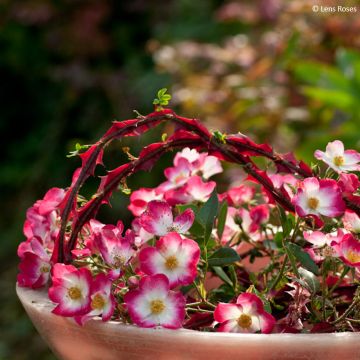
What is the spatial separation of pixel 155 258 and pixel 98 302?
6 centimetres

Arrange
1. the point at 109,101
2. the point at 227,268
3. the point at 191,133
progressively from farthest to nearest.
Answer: the point at 109,101 → the point at 227,268 → the point at 191,133

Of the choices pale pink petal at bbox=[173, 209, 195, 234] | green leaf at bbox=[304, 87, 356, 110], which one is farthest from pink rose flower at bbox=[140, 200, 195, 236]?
green leaf at bbox=[304, 87, 356, 110]

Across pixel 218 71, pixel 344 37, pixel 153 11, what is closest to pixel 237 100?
pixel 218 71

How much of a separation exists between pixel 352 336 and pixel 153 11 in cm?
328

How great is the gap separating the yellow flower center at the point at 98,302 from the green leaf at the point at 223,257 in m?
0.12

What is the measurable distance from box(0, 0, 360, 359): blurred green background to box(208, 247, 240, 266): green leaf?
133 centimetres

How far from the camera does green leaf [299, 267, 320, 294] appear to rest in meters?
0.71

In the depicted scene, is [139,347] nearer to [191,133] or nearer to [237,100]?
[191,133]

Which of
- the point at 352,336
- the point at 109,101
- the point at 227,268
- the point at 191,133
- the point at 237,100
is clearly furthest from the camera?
the point at 109,101

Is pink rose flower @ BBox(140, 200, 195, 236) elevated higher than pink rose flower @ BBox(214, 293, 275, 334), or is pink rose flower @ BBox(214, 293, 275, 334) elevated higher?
pink rose flower @ BBox(140, 200, 195, 236)

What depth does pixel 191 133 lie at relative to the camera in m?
0.76

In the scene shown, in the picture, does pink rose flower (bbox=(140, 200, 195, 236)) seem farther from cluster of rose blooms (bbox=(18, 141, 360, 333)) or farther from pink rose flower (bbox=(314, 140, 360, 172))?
pink rose flower (bbox=(314, 140, 360, 172))

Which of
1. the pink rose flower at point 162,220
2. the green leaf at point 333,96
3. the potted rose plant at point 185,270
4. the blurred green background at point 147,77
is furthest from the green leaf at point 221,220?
the green leaf at point 333,96

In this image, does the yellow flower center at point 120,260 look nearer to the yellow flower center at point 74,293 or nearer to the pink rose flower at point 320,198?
the yellow flower center at point 74,293
